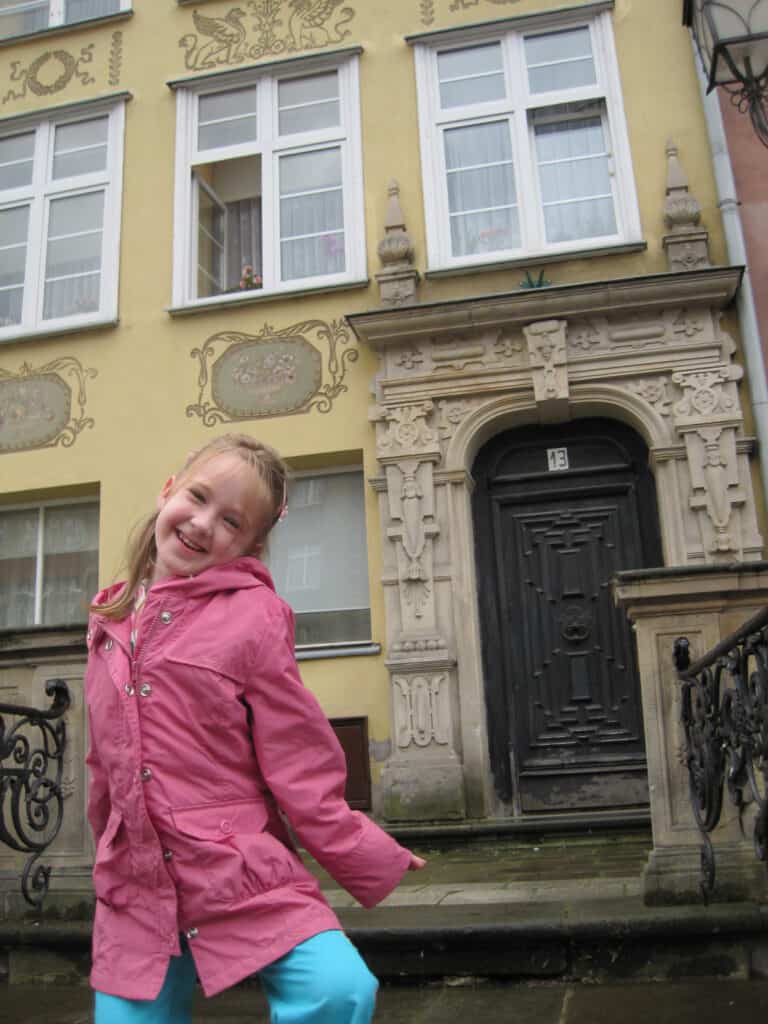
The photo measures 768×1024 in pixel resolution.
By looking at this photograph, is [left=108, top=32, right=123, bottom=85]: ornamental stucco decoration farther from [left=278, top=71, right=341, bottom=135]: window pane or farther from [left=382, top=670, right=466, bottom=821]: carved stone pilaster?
[left=382, top=670, right=466, bottom=821]: carved stone pilaster

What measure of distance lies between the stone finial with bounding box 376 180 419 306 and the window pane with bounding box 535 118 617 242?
1322 millimetres

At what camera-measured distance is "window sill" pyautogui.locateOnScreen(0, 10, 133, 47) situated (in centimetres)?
1025

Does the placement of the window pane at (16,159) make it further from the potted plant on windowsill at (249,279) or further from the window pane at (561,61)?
the window pane at (561,61)

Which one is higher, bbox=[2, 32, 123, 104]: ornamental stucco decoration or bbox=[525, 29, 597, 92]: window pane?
bbox=[2, 32, 123, 104]: ornamental stucco decoration

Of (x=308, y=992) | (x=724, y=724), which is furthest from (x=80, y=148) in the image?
(x=308, y=992)

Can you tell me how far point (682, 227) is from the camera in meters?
8.20

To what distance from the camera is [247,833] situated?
1.73 m

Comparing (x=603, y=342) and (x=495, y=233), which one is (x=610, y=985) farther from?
(x=495, y=233)

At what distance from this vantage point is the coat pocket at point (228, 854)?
1.66 metres

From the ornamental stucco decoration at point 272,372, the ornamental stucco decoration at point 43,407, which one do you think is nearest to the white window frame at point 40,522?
the ornamental stucco decoration at point 43,407

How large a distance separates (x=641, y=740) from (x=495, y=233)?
470 cm

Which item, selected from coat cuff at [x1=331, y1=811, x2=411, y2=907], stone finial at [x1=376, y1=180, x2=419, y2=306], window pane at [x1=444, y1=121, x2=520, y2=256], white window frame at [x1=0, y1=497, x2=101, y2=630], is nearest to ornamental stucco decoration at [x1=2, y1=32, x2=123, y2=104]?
stone finial at [x1=376, y1=180, x2=419, y2=306]

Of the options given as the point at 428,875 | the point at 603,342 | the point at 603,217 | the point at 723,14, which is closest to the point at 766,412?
the point at 603,342

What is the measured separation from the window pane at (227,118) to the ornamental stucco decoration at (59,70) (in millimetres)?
1079
